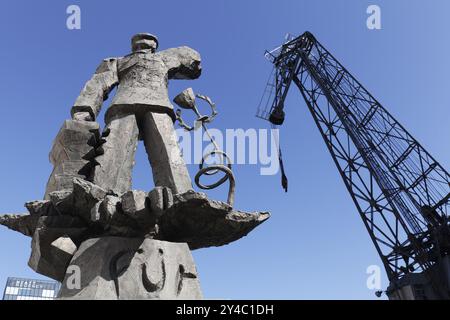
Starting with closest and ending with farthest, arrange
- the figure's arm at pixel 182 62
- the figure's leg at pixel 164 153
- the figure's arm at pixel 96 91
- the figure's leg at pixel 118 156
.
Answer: the figure's leg at pixel 118 156
the figure's leg at pixel 164 153
the figure's arm at pixel 96 91
the figure's arm at pixel 182 62

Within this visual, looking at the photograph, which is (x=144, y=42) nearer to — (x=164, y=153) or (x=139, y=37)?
(x=139, y=37)

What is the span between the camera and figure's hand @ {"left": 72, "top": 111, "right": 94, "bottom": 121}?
4.59 meters

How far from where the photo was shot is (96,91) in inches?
198

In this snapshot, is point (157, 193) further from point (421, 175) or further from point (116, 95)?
point (421, 175)

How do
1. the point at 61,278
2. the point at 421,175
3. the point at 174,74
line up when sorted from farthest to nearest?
1. the point at 421,175
2. the point at 174,74
3. the point at 61,278

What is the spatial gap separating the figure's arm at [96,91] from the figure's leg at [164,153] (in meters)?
0.60

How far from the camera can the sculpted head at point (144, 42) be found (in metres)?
5.74

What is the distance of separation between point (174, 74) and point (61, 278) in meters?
3.05

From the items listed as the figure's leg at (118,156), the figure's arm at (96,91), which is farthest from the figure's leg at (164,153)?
the figure's arm at (96,91)

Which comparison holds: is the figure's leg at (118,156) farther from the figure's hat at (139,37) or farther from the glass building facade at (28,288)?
the glass building facade at (28,288)

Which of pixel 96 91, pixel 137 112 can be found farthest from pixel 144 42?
pixel 137 112

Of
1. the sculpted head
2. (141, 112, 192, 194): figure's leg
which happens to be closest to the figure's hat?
the sculpted head
